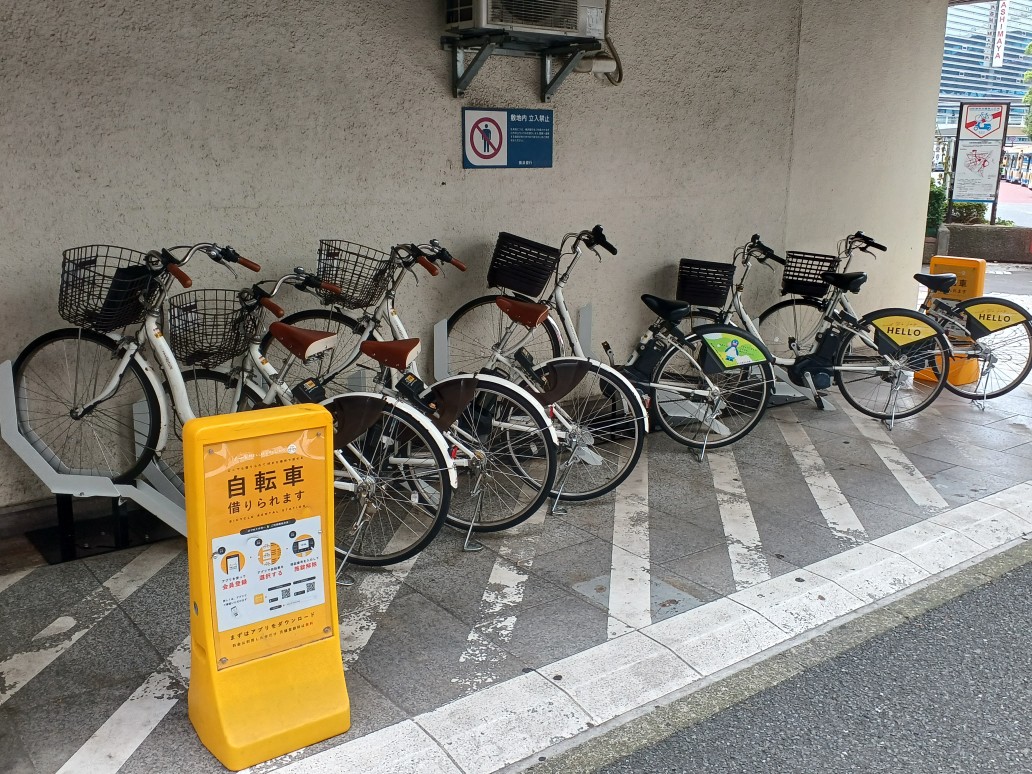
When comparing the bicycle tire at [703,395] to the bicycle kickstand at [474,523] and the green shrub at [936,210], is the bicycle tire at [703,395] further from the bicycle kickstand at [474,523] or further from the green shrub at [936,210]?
the green shrub at [936,210]

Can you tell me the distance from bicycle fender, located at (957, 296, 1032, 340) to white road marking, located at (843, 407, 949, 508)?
1.15m

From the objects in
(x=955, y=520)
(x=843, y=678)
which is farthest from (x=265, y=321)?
(x=955, y=520)

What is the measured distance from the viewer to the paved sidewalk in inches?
119

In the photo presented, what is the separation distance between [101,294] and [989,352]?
6.19 m

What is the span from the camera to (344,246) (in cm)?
527

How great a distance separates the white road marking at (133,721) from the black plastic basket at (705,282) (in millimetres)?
4339

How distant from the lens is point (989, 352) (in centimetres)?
699

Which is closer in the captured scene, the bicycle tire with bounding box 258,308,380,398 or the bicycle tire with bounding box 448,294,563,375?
the bicycle tire with bounding box 258,308,380,398

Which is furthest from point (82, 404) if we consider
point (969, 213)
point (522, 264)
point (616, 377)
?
point (969, 213)

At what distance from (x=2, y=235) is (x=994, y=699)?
4.62 m

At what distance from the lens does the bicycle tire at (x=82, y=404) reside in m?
4.29

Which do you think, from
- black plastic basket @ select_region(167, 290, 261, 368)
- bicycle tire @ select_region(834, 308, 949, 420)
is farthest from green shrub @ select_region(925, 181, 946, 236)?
black plastic basket @ select_region(167, 290, 261, 368)

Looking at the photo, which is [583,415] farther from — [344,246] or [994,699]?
[994,699]

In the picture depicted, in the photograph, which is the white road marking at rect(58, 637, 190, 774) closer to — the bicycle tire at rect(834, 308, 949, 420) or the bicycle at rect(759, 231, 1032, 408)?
the bicycle tire at rect(834, 308, 949, 420)
